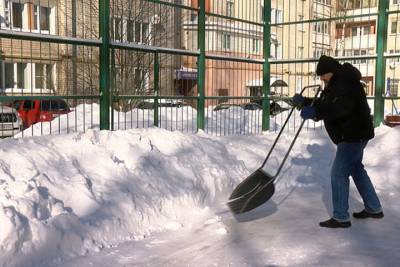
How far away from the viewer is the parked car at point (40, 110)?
6844 millimetres

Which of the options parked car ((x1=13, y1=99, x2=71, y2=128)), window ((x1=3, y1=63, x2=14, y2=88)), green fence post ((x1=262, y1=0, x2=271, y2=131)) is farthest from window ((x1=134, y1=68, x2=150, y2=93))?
window ((x1=3, y1=63, x2=14, y2=88))

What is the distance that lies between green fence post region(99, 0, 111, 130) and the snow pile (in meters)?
0.59

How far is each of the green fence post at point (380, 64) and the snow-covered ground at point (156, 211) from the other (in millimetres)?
1909

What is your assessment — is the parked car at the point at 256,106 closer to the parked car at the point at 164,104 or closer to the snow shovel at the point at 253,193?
the parked car at the point at 164,104

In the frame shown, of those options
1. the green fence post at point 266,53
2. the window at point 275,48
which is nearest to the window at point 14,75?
the green fence post at point 266,53

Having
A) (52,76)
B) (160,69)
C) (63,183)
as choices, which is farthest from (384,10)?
(63,183)

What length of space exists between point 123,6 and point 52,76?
13.6 feet

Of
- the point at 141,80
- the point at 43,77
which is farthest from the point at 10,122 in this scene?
the point at 141,80

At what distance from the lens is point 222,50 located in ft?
33.2

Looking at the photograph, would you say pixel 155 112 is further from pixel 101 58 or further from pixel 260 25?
pixel 260 25

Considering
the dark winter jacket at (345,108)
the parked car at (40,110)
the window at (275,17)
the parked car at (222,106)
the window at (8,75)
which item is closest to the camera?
the dark winter jacket at (345,108)

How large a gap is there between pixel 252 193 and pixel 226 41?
16.3ft

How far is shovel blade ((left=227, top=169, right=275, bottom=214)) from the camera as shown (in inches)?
197

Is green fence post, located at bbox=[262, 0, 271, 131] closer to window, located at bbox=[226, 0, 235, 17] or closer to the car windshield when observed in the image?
window, located at bbox=[226, 0, 235, 17]
